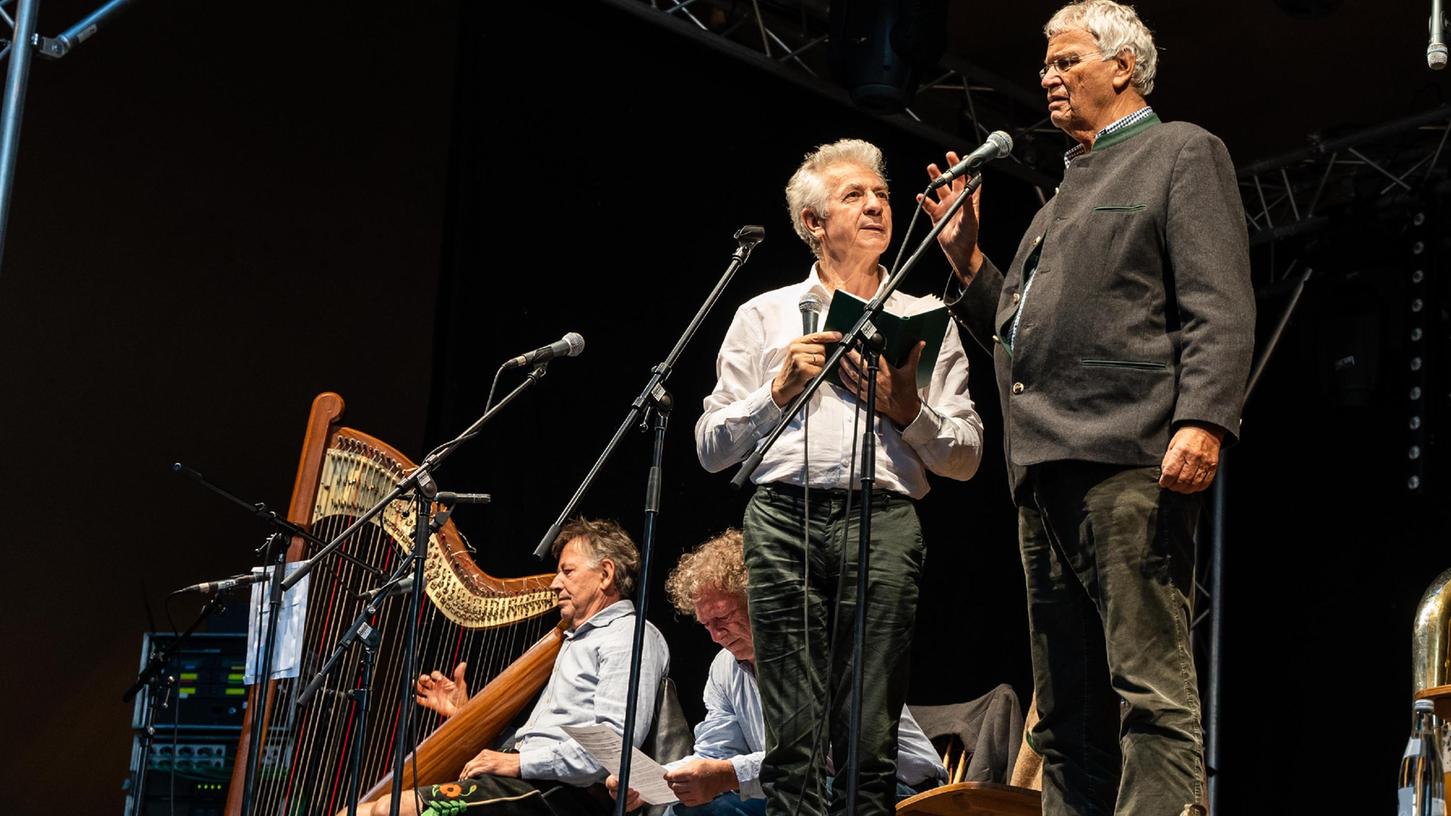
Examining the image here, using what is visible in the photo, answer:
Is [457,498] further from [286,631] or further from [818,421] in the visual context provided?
[286,631]

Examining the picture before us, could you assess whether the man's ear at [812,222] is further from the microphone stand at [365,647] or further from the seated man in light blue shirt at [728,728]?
the microphone stand at [365,647]

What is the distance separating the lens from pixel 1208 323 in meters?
2.43

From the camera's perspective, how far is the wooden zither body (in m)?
3.96

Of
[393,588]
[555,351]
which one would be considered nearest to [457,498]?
[393,588]

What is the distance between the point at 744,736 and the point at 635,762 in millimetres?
344

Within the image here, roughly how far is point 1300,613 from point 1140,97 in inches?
189

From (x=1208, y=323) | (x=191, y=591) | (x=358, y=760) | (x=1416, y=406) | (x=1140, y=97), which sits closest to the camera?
(x=1208, y=323)

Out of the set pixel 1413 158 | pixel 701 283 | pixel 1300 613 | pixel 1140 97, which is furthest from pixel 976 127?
pixel 1140 97

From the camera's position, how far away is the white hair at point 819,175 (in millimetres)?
3156

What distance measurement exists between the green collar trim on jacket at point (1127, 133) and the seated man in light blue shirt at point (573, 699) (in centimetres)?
178

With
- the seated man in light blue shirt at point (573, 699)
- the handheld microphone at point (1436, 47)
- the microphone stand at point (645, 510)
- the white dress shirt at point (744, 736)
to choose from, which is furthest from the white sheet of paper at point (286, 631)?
the handheld microphone at point (1436, 47)

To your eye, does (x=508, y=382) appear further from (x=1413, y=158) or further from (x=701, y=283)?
(x=1413, y=158)

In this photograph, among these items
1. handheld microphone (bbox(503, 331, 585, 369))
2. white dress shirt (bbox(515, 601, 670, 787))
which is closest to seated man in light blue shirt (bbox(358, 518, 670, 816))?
white dress shirt (bbox(515, 601, 670, 787))

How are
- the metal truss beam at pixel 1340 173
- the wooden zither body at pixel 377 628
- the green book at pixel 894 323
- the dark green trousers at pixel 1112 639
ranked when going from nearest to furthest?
the dark green trousers at pixel 1112 639
the green book at pixel 894 323
the wooden zither body at pixel 377 628
the metal truss beam at pixel 1340 173
